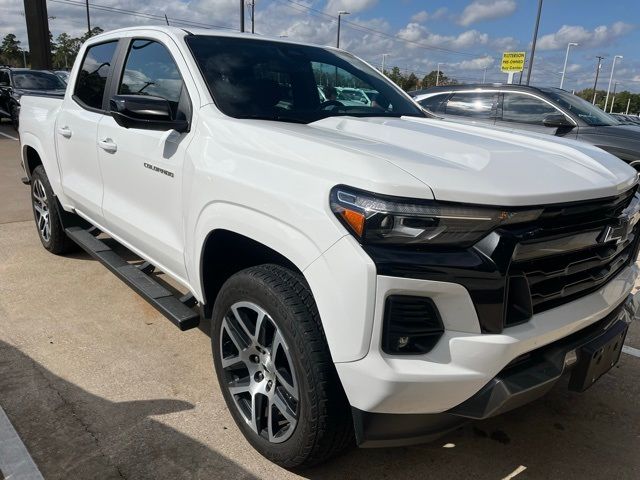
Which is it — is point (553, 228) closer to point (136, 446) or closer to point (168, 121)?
point (168, 121)

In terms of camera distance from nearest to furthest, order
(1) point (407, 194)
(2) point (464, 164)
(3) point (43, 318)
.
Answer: (1) point (407, 194)
(2) point (464, 164)
(3) point (43, 318)

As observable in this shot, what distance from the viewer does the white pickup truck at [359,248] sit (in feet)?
5.75

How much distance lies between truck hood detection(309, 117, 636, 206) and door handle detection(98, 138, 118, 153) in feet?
4.41

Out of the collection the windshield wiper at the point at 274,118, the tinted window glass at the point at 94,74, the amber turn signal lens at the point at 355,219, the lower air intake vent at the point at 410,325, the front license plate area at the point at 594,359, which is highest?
the tinted window glass at the point at 94,74

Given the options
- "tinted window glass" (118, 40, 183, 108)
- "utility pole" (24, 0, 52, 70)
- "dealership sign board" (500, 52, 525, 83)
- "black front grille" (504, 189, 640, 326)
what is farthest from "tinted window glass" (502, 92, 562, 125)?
"utility pole" (24, 0, 52, 70)

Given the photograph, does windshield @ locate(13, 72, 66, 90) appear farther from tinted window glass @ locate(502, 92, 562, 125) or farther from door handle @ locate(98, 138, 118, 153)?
door handle @ locate(98, 138, 118, 153)

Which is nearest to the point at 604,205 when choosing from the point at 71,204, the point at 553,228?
the point at 553,228

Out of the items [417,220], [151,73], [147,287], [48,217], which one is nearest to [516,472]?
[417,220]

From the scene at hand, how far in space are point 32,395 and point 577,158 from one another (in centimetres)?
295

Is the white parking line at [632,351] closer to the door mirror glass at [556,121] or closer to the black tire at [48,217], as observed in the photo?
the door mirror glass at [556,121]

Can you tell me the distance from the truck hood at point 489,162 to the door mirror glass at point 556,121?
179 inches

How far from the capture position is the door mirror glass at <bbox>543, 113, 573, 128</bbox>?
695cm

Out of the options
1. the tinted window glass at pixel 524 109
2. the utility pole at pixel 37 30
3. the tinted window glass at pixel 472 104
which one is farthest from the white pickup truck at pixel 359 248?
the utility pole at pixel 37 30

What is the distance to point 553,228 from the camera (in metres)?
1.90
